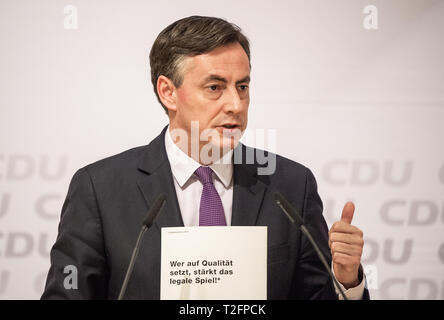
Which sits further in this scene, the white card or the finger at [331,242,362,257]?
the finger at [331,242,362,257]

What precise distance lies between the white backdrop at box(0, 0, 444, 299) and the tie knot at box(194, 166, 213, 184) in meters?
0.45

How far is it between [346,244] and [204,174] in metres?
0.60

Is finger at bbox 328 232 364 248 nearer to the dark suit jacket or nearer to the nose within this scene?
the dark suit jacket

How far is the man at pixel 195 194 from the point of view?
1.96m

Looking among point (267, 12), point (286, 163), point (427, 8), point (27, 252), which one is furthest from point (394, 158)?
point (27, 252)

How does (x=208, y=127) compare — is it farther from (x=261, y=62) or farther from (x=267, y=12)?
(x=267, y=12)

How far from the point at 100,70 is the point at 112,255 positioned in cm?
92

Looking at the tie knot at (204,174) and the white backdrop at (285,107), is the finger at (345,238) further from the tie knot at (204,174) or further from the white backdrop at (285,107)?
the white backdrop at (285,107)

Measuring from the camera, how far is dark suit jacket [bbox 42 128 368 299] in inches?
77.4

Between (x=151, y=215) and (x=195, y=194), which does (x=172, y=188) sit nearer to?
(x=195, y=194)

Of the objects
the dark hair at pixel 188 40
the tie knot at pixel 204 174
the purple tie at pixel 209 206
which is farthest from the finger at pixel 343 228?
the dark hair at pixel 188 40

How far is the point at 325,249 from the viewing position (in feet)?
7.00

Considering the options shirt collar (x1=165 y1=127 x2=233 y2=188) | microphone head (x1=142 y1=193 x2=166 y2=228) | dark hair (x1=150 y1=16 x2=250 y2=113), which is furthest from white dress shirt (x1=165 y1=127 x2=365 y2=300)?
microphone head (x1=142 y1=193 x2=166 y2=228)
